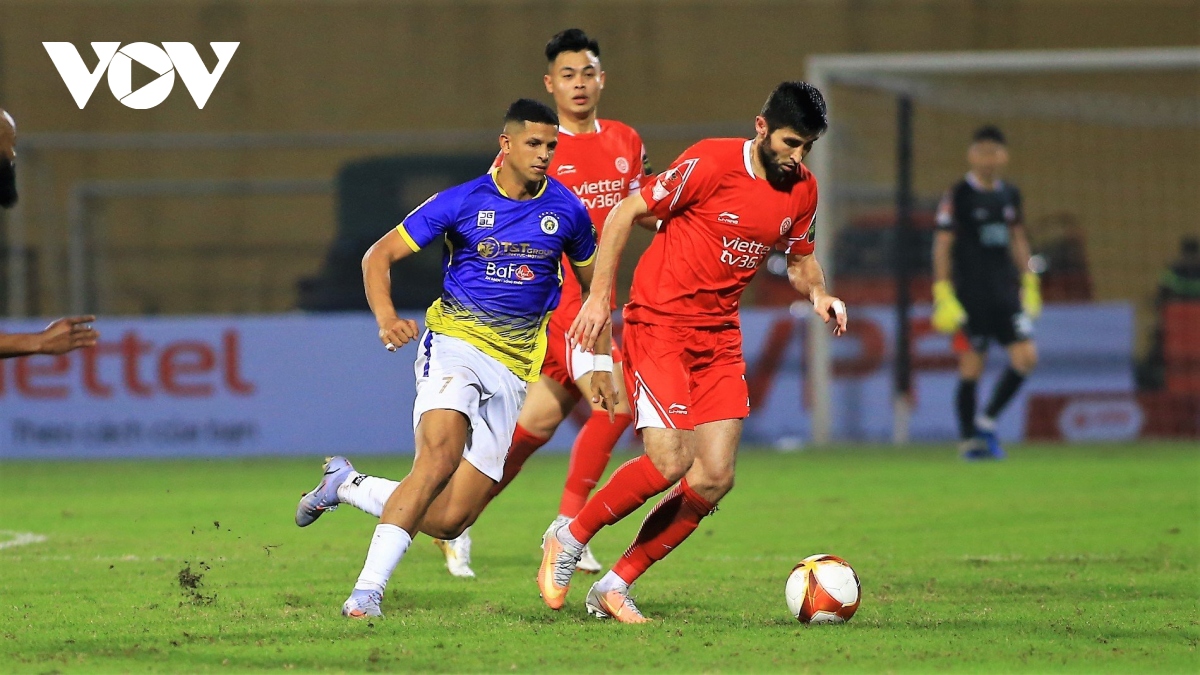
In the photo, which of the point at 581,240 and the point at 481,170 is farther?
the point at 481,170

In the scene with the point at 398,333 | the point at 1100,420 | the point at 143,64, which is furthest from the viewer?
the point at 143,64

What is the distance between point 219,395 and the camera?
1481cm

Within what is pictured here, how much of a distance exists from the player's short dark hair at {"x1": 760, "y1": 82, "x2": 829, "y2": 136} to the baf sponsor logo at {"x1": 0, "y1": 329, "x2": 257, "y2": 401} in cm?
983

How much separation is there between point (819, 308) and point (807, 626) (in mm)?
1221

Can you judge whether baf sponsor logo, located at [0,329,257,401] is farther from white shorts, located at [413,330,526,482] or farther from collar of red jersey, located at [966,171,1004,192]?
white shorts, located at [413,330,526,482]

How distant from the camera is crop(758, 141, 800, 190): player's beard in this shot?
19.9ft

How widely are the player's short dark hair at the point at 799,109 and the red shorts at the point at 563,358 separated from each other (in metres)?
1.79

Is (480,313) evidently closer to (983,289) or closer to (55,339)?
(55,339)

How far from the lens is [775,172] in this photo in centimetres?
609

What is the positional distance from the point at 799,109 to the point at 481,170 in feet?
35.6

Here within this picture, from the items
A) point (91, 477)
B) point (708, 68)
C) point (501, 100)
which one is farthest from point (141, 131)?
point (91, 477)

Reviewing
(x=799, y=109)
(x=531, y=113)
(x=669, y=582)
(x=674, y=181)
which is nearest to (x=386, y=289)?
(x=531, y=113)

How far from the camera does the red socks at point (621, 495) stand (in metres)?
6.06

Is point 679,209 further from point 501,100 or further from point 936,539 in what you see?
point 501,100
